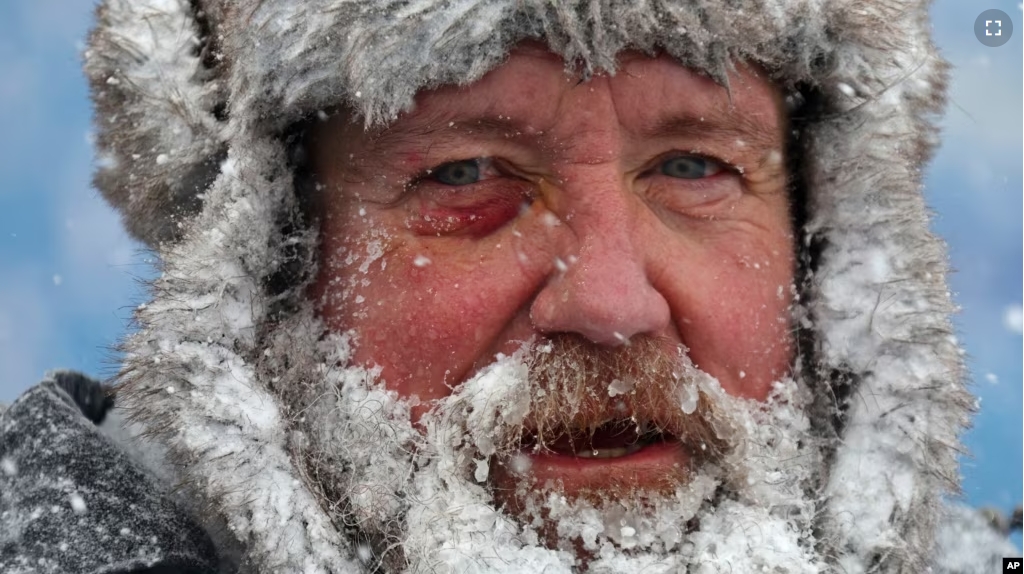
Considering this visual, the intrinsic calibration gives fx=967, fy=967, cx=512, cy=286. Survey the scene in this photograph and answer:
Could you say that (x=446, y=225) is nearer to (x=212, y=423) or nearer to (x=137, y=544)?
(x=212, y=423)

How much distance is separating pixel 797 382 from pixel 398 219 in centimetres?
91

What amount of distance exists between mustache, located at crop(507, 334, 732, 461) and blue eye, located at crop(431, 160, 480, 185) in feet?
1.22

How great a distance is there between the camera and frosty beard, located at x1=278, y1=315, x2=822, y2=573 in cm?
171

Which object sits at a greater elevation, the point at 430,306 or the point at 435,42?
the point at 435,42

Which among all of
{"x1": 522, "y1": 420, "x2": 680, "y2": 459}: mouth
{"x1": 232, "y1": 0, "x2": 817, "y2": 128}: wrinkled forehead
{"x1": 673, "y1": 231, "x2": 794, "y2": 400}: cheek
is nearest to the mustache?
{"x1": 522, "y1": 420, "x2": 680, "y2": 459}: mouth

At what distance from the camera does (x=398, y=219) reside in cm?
192

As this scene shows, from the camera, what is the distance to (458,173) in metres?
1.91

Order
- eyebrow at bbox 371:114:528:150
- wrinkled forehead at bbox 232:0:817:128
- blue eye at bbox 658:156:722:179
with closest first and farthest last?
wrinkled forehead at bbox 232:0:817:128
eyebrow at bbox 371:114:528:150
blue eye at bbox 658:156:722:179

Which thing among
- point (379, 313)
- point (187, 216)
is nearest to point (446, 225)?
point (379, 313)

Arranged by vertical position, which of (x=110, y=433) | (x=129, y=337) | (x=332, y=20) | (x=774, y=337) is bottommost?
(x=774, y=337)

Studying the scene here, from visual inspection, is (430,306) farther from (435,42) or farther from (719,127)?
(719,127)

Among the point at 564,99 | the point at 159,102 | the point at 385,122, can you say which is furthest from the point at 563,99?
the point at 159,102

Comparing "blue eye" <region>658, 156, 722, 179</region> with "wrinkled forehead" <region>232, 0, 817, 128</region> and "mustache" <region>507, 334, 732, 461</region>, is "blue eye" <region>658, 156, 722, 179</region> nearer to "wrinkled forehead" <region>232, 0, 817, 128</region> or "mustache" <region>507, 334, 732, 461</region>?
"wrinkled forehead" <region>232, 0, 817, 128</region>

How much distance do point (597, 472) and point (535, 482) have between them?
11 cm
